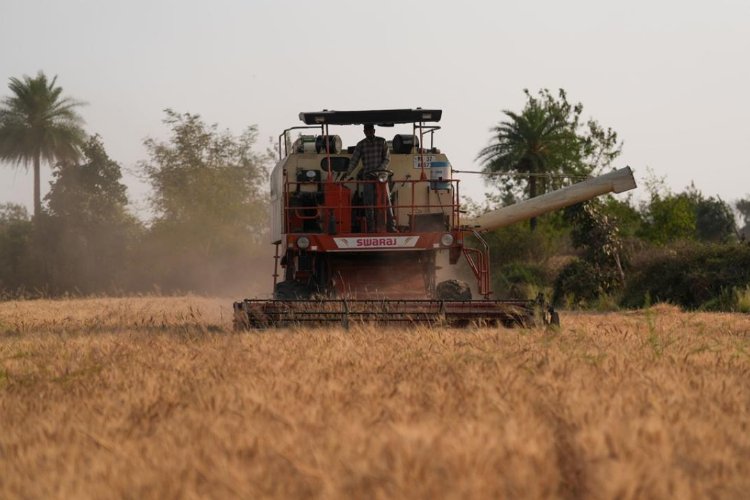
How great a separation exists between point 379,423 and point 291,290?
35.5ft

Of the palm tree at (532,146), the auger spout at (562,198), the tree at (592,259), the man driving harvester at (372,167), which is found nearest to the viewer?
the man driving harvester at (372,167)

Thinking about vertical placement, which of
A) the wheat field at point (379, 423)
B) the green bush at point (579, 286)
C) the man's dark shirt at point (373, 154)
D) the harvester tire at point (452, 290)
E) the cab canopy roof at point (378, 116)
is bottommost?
the wheat field at point (379, 423)

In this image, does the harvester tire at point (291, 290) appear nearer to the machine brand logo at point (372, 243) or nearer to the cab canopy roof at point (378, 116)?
the machine brand logo at point (372, 243)

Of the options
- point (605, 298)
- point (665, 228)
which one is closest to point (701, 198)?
point (665, 228)

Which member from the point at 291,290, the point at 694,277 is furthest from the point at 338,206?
the point at 694,277

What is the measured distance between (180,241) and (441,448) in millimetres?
54792

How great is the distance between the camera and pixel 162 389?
6969 millimetres

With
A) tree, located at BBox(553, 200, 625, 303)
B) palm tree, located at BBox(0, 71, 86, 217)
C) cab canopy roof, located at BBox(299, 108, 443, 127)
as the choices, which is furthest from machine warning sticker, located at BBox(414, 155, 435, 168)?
palm tree, located at BBox(0, 71, 86, 217)

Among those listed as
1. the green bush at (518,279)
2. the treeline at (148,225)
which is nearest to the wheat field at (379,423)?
the green bush at (518,279)

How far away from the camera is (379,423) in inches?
208

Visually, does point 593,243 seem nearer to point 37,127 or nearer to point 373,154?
point 373,154

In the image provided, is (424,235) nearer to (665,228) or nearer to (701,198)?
(665,228)

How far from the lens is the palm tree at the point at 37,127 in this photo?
225ft

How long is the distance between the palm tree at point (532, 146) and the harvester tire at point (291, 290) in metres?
38.9
